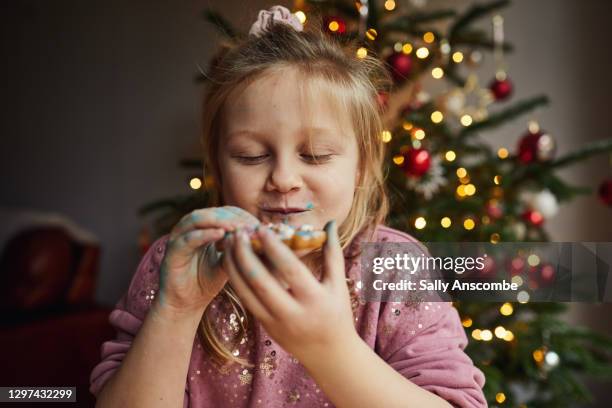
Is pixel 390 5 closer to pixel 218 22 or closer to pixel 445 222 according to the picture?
pixel 218 22

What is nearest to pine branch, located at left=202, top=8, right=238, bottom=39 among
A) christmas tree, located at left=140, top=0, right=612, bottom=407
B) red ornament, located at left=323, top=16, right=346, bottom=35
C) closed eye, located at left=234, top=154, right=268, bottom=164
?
christmas tree, located at left=140, top=0, right=612, bottom=407

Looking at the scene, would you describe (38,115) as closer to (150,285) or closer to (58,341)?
(58,341)

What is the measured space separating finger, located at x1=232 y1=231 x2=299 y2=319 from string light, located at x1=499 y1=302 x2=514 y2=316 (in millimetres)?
1071

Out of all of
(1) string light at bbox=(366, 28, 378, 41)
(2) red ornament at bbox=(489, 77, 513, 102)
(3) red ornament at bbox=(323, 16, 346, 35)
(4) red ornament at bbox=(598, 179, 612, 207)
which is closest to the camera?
(3) red ornament at bbox=(323, 16, 346, 35)

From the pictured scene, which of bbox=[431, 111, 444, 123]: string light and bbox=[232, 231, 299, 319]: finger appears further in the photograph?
bbox=[431, 111, 444, 123]: string light

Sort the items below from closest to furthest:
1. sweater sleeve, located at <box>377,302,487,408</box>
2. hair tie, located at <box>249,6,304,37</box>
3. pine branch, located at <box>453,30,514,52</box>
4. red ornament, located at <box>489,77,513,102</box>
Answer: sweater sleeve, located at <box>377,302,487,408</box> < hair tie, located at <box>249,6,304,37</box> < pine branch, located at <box>453,30,514,52</box> < red ornament, located at <box>489,77,513,102</box>

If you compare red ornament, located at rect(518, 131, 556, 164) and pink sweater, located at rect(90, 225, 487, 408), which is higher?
red ornament, located at rect(518, 131, 556, 164)

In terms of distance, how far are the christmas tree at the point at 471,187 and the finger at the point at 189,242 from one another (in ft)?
2.02

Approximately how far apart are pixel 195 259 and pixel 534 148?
1.15 m

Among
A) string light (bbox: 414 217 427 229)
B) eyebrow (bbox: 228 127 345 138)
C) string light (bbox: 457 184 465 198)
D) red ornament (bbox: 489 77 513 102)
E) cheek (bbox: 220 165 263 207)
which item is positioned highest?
red ornament (bbox: 489 77 513 102)

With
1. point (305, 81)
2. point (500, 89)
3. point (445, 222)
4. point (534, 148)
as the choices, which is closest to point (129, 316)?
point (305, 81)

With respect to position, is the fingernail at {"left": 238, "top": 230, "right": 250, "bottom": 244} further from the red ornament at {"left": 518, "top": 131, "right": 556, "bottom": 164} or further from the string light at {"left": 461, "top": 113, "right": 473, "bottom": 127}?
the red ornament at {"left": 518, "top": 131, "right": 556, "bottom": 164}

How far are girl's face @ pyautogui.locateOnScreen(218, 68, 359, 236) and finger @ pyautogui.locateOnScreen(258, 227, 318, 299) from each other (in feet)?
0.63

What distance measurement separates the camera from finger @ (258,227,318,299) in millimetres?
492
